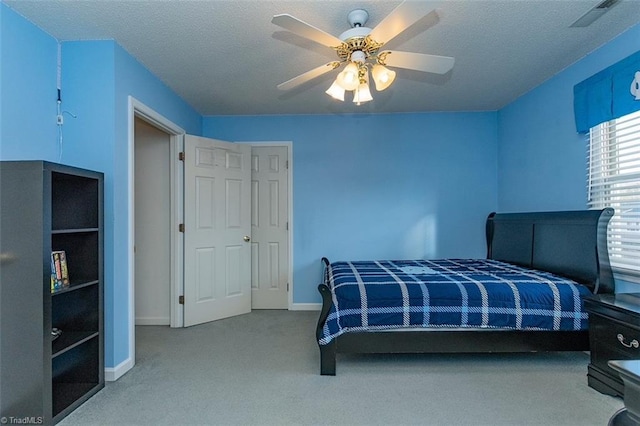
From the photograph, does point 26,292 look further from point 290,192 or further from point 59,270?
point 290,192

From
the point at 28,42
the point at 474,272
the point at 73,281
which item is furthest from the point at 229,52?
the point at 474,272

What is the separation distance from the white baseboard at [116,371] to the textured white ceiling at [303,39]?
2.43 meters

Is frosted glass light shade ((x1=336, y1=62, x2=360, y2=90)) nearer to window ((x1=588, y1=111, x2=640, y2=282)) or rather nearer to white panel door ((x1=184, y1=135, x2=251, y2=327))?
window ((x1=588, y1=111, x2=640, y2=282))

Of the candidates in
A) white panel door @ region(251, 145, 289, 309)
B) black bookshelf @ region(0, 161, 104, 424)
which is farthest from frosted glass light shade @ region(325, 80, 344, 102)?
white panel door @ region(251, 145, 289, 309)

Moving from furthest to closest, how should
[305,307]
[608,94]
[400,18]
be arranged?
[305,307] < [608,94] < [400,18]

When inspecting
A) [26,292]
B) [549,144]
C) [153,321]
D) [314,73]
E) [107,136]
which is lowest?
[153,321]

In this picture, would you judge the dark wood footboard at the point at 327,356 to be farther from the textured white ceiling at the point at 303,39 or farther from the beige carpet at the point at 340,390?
the textured white ceiling at the point at 303,39

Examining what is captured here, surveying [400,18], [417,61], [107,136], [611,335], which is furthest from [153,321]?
[611,335]

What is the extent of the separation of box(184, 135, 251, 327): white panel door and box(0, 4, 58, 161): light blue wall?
1436 mm

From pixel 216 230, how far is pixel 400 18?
10.1ft

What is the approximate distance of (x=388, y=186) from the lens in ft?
14.8

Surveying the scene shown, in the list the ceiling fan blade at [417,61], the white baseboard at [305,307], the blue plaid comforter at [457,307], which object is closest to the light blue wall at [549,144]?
the blue plaid comforter at [457,307]

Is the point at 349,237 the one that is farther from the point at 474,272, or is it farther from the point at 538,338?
the point at 538,338

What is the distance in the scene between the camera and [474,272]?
10.2 ft
